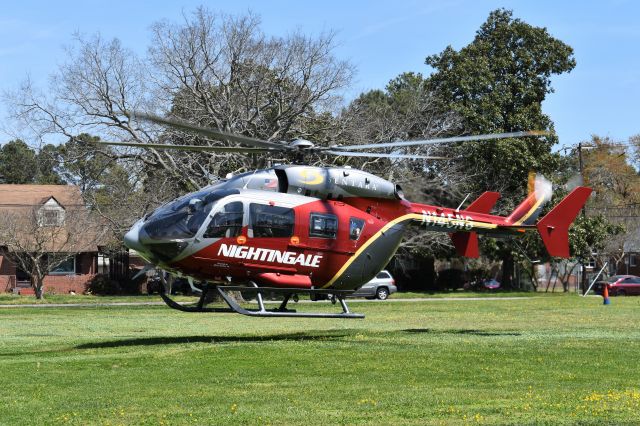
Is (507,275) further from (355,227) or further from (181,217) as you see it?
(181,217)

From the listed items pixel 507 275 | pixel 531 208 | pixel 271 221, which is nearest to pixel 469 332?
pixel 531 208

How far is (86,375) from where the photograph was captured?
16875 millimetres

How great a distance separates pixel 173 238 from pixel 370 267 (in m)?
5.44

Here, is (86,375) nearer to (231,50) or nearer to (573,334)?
(573,334)

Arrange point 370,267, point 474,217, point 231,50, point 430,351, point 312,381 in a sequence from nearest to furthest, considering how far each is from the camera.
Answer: point 312,381 → point 430,351 → point 370,267 → point 474,217 → point 231,50

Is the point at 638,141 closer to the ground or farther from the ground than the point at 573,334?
farther from the ground

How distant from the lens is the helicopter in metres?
21.8

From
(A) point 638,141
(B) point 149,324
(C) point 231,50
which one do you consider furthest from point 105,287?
(A) point 638,141

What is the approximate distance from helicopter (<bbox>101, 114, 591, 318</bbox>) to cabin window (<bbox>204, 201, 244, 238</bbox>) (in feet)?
0.07

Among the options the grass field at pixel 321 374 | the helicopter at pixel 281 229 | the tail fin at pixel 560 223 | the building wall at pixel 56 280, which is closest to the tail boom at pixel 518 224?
the tail fin at pixel 560 223

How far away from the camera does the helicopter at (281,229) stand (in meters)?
21.8

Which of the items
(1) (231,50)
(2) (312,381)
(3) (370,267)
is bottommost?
(2) (312,381)

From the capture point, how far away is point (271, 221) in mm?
22594

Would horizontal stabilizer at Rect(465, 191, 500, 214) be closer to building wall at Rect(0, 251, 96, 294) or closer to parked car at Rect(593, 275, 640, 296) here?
building wall at Rect(0, 251, 96, 294)
